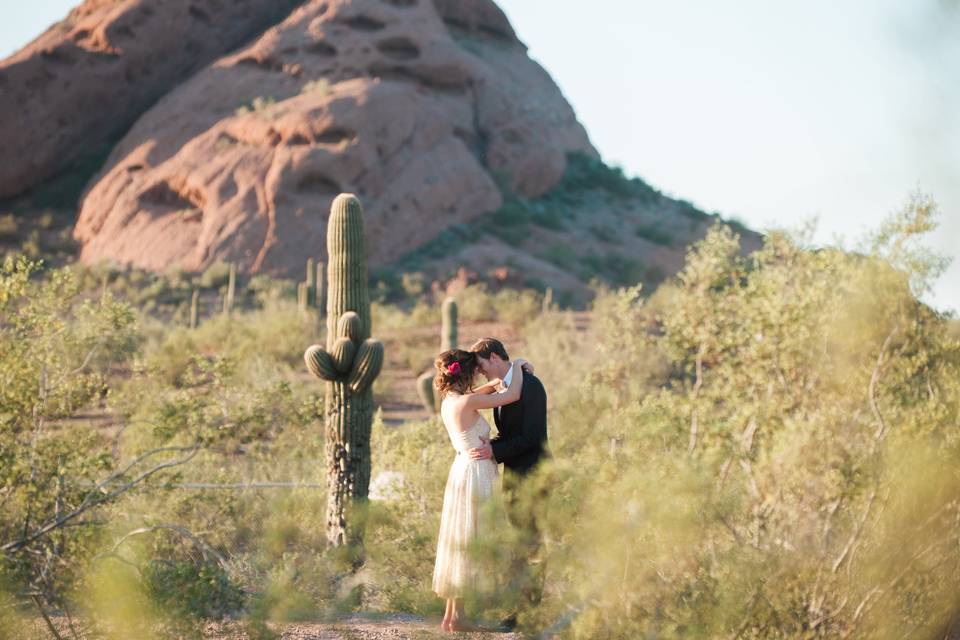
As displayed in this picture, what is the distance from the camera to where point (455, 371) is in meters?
5.89

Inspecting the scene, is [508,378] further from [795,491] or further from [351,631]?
[795,491]

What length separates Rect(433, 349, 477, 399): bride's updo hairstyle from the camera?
588 centimetres

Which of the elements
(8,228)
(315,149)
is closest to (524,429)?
(315,149)

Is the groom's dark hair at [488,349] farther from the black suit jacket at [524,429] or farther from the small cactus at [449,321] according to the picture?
the small cactus at [449,321]

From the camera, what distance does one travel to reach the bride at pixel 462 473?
230 inches

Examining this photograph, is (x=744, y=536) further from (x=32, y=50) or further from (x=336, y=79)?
(x=32, y=50)

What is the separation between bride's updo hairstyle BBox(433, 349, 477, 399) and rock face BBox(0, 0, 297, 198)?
99.9 ft

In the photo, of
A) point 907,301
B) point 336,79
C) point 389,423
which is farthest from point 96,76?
point 907,301

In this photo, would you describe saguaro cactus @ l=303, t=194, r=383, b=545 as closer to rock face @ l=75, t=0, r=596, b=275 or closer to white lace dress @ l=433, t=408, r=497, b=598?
white lace dress @ l=433, t=408, r=497, b=598

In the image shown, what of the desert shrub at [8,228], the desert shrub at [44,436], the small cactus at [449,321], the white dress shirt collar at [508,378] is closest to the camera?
the white dress shirt collar at [508,378]

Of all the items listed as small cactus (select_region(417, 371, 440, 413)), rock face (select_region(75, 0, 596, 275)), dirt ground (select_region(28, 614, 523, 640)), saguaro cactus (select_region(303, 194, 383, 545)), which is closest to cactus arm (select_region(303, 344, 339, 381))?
saguaro cactus (select_region(303, 194, 383, 545))

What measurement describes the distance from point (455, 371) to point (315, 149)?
2547 cm

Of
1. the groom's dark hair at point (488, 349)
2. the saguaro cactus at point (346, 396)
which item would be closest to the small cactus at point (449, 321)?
the saguaro cactus at point (346, 396)

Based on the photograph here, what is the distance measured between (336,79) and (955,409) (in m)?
28.5
